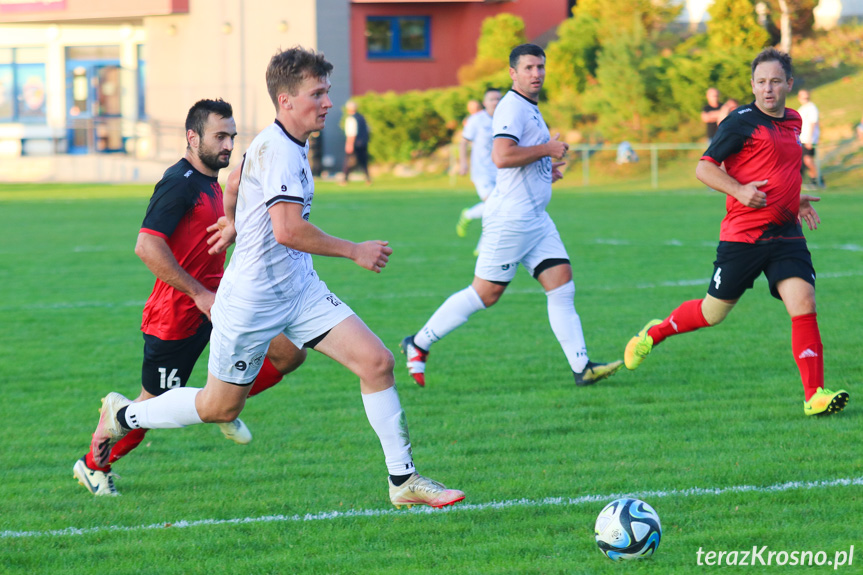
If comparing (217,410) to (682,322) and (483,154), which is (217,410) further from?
(483,154)

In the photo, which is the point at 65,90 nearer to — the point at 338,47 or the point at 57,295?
the point at 338,47

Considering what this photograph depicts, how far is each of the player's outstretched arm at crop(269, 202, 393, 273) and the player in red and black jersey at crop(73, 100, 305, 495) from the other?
0.75 m

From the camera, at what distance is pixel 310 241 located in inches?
169

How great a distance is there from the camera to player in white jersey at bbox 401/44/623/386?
711cm

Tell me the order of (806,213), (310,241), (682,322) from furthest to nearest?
(682,322) → (806,213) → (310,241)

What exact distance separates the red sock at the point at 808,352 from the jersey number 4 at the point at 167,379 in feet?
11.4

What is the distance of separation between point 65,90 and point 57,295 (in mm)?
33478

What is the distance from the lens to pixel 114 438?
16.8 ft

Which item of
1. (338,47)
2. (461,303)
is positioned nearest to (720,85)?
(338,47)

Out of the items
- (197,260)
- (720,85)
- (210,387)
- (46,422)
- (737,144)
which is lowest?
(46,422)

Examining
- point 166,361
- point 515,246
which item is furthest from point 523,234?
point 166,361

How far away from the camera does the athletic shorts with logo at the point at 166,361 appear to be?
5211 mm

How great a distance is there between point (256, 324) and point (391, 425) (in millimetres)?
746

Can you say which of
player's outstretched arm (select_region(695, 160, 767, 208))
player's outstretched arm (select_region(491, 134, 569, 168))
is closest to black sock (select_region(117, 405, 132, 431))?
player's outstretched arm (select_region(491, 134, 569, 168))
